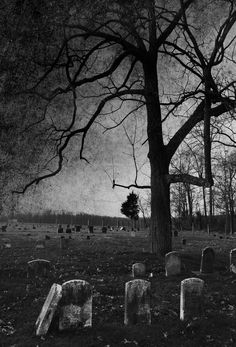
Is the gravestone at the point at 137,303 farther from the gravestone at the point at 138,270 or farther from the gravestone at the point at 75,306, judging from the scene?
the gravestone at the point at 138,270

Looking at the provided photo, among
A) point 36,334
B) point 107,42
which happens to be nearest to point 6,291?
point 36,334

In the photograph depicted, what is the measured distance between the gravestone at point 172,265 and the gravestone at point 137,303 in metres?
4.76

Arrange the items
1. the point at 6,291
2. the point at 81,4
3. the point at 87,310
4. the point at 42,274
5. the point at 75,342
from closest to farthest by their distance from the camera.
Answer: the point at 75,342, the point at 87,310, the point at 6,291, the point at 42,274, the point at 81,4

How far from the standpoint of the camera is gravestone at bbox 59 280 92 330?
7949mm

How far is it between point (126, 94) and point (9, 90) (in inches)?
202

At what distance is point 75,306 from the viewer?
8008 millimetres

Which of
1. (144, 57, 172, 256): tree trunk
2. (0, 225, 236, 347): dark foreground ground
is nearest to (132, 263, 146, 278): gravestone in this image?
(0, 225, 236, 347): dark foreground ground

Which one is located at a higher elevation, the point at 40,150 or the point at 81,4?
the point at 81,4

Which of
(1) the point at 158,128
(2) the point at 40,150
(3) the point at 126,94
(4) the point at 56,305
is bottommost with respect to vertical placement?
(4) the point at 56,305

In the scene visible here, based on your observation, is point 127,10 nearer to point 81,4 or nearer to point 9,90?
point 81,4

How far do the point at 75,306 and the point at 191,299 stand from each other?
7.73ft

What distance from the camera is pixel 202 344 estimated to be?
7.51 m

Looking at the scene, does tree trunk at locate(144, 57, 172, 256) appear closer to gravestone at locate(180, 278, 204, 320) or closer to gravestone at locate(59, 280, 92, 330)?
gravestone at locate(180, 278, 204, 320)

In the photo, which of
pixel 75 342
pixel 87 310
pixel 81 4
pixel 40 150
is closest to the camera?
pixel 75 342
